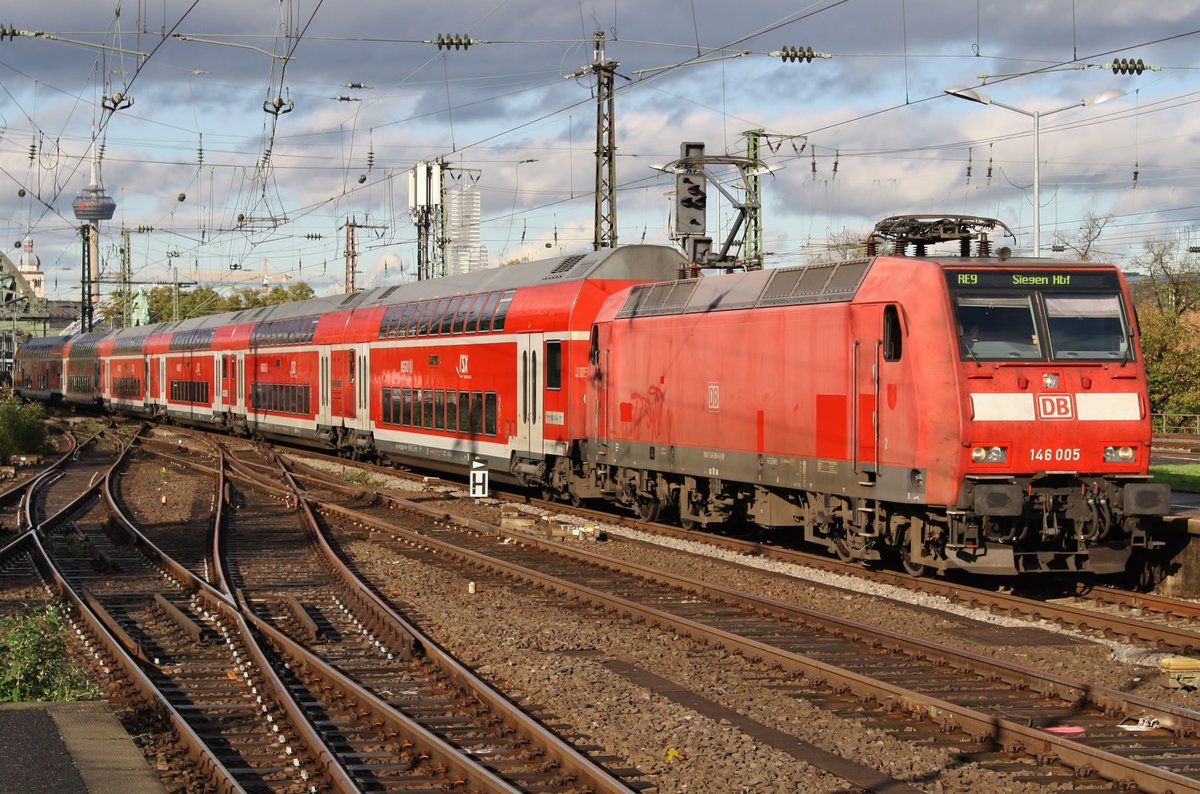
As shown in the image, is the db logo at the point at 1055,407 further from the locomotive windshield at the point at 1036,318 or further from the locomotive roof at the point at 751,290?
the locomotive roof at the point at 751,290

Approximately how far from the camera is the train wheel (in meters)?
21.8

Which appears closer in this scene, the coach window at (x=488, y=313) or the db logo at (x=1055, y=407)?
the db logo at (x=1055, y=407)

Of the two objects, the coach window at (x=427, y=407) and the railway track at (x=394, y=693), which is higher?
the coach window at (x=427, y=407)

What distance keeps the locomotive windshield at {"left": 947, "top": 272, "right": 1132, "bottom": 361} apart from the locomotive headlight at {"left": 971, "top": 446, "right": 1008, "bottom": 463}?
3.08 ft

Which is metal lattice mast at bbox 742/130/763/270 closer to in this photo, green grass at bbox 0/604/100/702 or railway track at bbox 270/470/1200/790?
railway track at bbox 270/470/1200/790

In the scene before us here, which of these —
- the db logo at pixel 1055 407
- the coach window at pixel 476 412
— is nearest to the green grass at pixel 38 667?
the db logo at pixel 1055 407

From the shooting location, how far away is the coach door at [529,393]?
24.0m

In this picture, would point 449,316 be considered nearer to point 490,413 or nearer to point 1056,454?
point 490,413

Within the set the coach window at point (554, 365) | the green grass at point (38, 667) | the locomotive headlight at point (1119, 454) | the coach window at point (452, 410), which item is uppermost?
the coach window at point (554, 365)

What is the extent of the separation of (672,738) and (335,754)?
2263 mm

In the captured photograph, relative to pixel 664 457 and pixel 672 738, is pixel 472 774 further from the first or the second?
pixel 664 457

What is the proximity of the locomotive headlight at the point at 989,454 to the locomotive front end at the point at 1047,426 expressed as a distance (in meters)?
0.01

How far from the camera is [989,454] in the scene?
544 inches

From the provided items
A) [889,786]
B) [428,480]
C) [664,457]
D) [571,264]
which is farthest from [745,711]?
[428,480]
